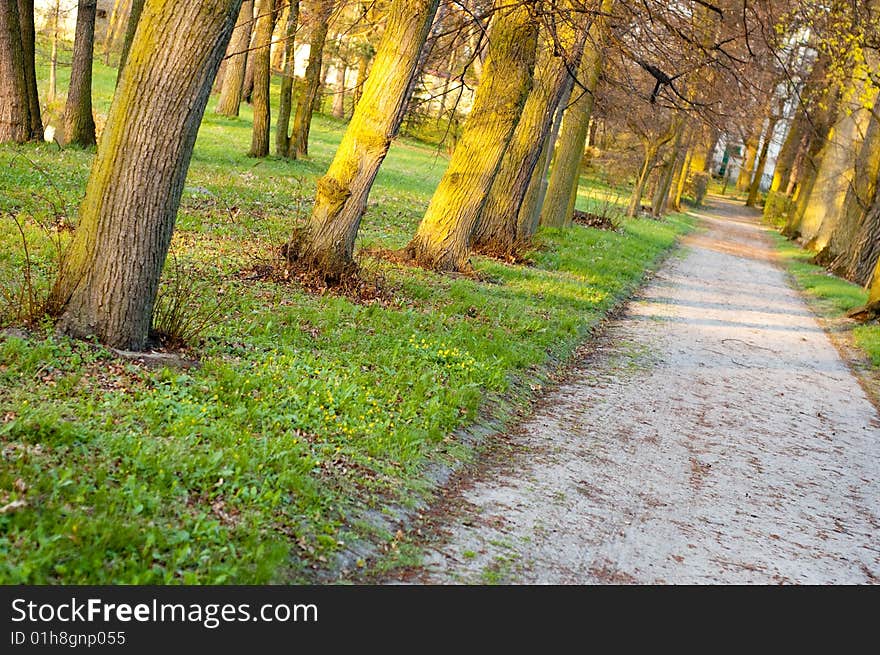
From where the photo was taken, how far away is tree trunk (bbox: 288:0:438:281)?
1112 cm

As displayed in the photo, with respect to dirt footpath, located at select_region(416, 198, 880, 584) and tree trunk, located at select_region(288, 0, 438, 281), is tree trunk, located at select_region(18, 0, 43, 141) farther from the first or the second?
dirt footpath, located at select_region(416, 198, 880, 584)

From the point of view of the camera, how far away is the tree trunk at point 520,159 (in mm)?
16656

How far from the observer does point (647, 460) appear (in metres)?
7.62

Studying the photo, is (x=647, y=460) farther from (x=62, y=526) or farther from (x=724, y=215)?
(x=724, y=215)

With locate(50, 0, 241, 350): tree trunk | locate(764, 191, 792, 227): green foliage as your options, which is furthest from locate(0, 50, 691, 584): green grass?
locate(764, 191, 792, 227): green foliage

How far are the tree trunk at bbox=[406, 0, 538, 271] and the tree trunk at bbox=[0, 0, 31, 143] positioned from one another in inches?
302

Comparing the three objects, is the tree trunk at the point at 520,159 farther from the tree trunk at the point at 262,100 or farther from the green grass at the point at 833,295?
the tree trunk at the point at 262,100

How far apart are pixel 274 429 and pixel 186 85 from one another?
2.50 meters

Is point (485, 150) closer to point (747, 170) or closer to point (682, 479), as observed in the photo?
point (682, 479)

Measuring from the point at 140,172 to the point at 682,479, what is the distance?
4603 millimetres

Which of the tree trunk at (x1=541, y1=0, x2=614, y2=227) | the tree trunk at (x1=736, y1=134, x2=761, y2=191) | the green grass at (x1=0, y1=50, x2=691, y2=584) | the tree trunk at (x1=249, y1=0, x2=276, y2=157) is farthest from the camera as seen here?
the tree trunk at (x1=736, y1=134, x2=761, y2=191)

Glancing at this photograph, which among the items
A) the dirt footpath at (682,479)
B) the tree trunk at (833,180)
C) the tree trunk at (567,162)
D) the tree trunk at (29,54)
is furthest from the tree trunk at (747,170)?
the dirt footpath at (682,479)

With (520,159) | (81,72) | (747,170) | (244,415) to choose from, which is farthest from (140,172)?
(747,170)

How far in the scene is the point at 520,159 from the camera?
56.7 ft
